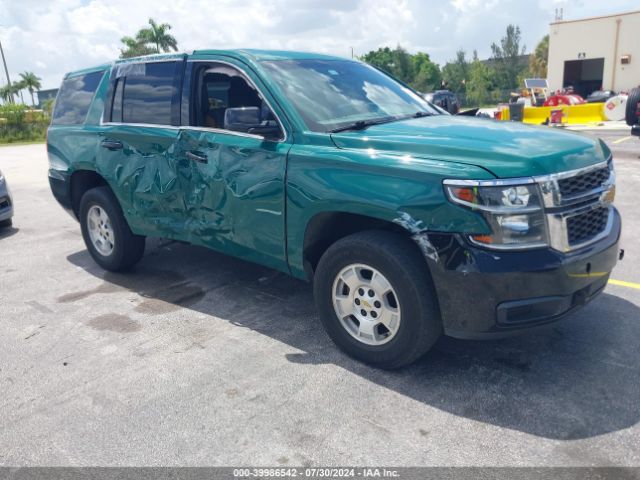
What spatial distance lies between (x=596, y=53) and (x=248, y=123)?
44982mm

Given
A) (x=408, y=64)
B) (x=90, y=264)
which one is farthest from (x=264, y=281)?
(x=408, y=64)

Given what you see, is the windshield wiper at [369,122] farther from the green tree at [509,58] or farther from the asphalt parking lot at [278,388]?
the green tree at [509,58]

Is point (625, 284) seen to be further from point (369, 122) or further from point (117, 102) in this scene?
point (117, 102)

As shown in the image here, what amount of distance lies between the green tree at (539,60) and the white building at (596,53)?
24.1m

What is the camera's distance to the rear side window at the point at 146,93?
15.4ft

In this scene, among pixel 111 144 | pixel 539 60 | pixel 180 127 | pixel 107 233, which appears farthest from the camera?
pixel 539 60

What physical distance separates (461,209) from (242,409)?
5.41ft

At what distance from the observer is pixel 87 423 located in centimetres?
315

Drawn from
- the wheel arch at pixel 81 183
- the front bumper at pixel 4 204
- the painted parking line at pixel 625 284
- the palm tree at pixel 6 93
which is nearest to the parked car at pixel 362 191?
the wheel arch at pixel 81 183

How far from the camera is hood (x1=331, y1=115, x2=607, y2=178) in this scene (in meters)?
3.03

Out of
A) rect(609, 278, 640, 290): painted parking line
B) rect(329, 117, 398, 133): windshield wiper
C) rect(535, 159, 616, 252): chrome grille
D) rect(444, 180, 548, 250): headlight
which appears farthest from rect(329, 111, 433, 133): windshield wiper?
rect(609, 278, 640, 290): painted parking line

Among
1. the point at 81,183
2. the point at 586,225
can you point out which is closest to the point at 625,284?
the point at 586,225

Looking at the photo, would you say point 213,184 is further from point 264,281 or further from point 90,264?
point 90,264

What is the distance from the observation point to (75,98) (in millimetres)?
5785
